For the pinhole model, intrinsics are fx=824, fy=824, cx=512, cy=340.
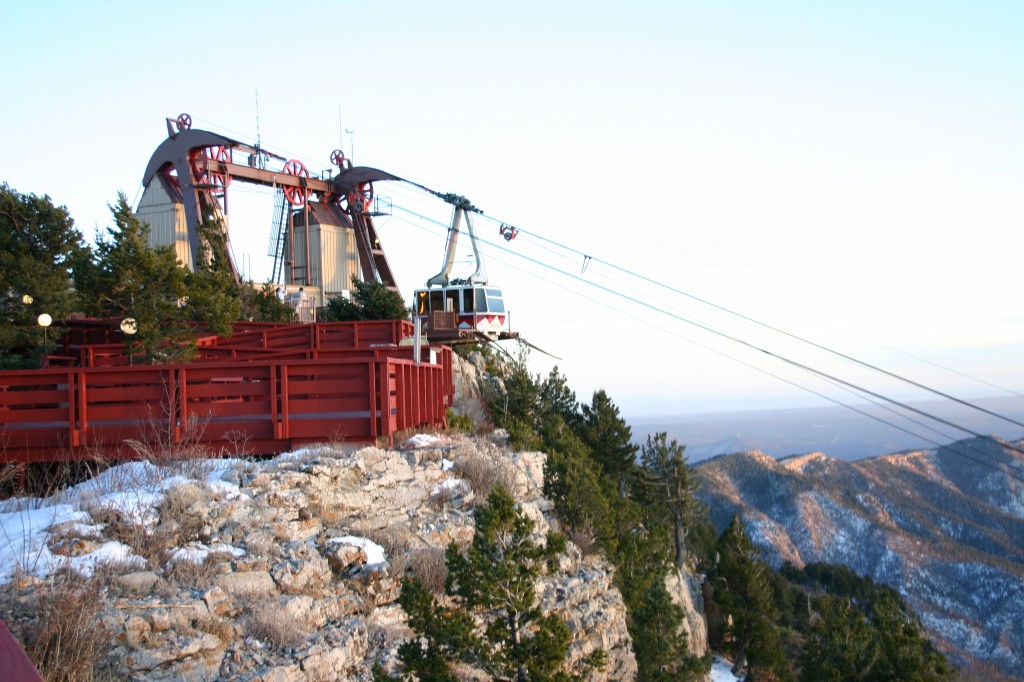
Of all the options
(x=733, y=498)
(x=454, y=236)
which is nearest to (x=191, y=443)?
(x=454, y=236)

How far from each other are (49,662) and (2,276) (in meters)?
14.9

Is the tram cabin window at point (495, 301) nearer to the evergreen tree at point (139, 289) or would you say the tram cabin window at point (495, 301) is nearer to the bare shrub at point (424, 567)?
the evergreen tree at point (139, 289)

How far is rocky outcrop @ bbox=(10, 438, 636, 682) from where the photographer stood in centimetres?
765

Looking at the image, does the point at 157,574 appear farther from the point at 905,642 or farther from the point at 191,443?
the point at 905,642

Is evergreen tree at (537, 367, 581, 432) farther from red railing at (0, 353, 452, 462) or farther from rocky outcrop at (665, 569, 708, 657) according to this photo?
red railing at (0, 353, 452, 462)

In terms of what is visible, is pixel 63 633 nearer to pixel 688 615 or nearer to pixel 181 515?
pixel 181 515

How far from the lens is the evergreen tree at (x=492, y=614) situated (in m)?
8.98

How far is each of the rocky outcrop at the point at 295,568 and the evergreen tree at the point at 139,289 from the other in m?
6.97

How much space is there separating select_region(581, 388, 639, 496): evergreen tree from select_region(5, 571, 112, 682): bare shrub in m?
24.5

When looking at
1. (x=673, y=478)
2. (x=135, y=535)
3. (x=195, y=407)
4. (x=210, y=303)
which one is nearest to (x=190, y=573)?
(x=135, y=535)

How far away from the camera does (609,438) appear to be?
31.7 meters

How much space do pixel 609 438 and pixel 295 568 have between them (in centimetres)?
2341

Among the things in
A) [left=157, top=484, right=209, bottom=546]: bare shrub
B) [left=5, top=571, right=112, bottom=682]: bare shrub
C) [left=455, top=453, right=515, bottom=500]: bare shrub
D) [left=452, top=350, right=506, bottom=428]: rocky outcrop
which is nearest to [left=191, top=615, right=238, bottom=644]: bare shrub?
[left=5, top=571, right=112, bottom=682]: bare shrub

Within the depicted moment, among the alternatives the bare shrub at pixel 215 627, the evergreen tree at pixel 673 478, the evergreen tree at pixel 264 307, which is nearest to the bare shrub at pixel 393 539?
the bare shrub at pixel 215 627
